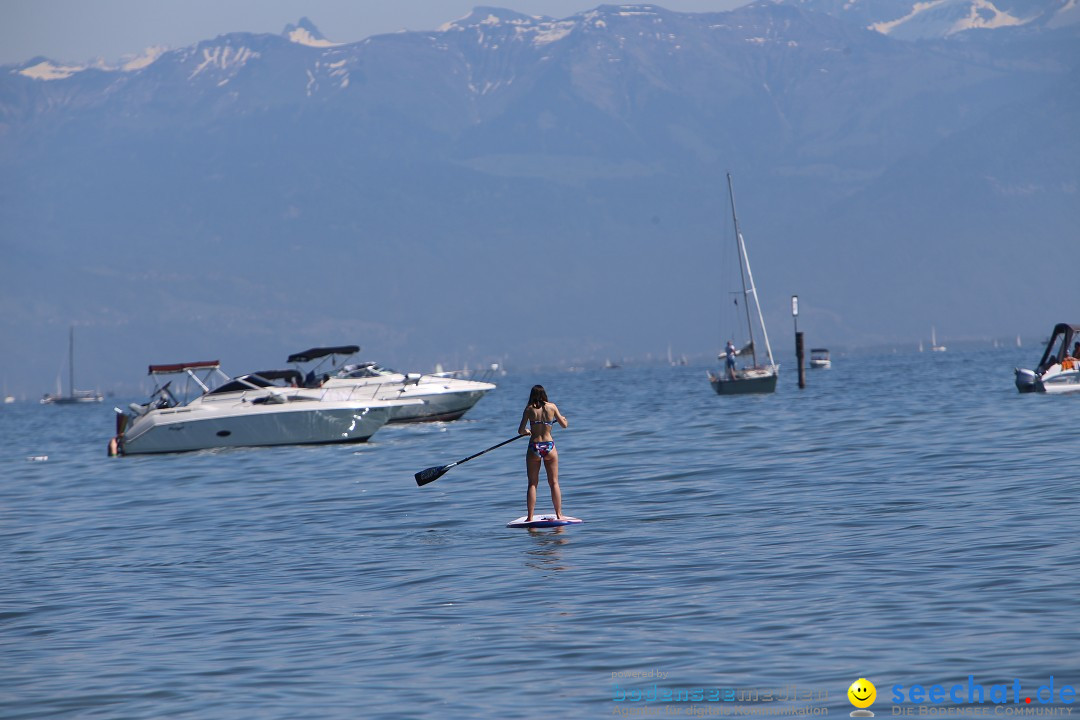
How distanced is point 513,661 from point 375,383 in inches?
1751

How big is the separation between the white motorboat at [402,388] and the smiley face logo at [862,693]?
4343cm

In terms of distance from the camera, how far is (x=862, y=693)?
1243 cm

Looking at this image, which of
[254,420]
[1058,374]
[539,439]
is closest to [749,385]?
[1058,374]

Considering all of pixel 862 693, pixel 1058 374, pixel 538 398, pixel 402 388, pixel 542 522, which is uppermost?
pixel 538 398

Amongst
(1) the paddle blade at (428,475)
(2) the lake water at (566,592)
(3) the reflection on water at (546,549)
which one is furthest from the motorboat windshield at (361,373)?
(3) the reflection on water at (546,549)

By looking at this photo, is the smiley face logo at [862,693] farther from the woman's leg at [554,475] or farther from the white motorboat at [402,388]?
the white motorboat at [402,388]

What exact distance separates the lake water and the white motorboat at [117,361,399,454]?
37.7ft

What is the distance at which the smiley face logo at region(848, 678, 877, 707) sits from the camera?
12289mm

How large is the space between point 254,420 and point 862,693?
37.4 metres

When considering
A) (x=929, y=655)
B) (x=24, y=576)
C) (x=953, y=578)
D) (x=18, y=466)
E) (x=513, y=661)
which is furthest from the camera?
(x=18, y=466)

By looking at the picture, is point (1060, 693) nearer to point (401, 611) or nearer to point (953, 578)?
point (953, 578)

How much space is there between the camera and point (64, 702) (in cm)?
1409

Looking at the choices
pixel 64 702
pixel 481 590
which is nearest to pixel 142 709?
pixel 64 702

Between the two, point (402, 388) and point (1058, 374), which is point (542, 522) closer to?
point (402, 388)
